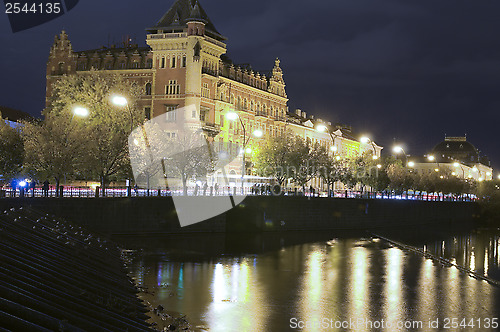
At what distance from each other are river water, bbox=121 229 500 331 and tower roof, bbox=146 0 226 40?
1588 inches

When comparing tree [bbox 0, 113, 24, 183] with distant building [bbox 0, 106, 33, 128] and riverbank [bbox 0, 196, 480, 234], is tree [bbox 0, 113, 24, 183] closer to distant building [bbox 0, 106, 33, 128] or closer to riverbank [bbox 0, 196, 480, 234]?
riverbank [bbox 0, 196, 480, 234]

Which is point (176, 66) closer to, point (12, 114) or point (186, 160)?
point (186, 160)

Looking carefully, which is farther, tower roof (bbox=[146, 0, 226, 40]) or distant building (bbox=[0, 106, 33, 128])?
distant building (bbox=[0, 106, 33, 128])

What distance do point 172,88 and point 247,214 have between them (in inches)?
1183

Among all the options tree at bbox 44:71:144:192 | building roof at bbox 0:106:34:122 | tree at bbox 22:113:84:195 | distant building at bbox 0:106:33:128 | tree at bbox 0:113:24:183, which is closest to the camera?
tree at bbox 0:113:24:183

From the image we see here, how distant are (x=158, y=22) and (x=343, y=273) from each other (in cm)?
6339

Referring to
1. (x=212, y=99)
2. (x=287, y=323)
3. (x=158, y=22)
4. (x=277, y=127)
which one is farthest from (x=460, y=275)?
(x=277, y=127)

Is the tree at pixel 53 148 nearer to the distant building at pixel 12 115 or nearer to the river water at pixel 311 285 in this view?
the river water at pixel 311 285

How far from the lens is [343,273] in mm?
49375

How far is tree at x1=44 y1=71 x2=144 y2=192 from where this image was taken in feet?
221

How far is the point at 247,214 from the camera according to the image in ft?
252

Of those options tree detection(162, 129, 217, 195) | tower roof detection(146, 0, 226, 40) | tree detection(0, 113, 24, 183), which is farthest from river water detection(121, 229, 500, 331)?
tower roof detection(146, 0, 226, 40)

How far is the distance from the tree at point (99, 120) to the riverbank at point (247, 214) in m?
4.57

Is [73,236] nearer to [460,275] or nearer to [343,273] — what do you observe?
[343,273]
